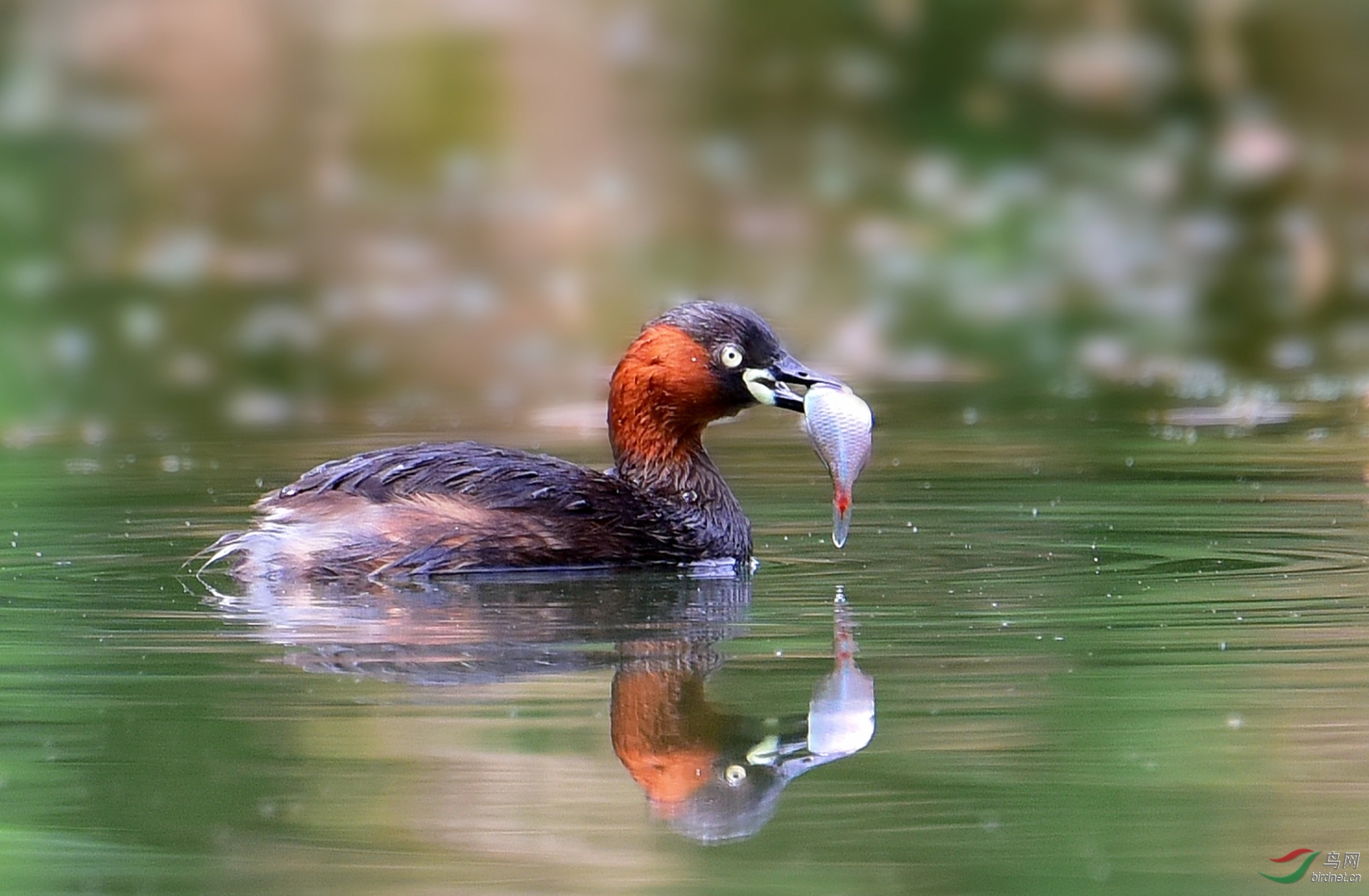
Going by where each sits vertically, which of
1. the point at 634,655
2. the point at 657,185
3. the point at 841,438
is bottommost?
the point at 634,655

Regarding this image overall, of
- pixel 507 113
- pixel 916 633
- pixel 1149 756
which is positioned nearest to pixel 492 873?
pixel 1149 756

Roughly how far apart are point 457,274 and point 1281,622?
12016 mm

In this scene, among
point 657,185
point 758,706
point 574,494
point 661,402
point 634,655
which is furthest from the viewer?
point 657,185

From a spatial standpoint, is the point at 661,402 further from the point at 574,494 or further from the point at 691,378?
the point at 574,494

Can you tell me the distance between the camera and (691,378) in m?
8.88

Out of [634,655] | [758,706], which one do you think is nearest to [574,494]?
[634,655]

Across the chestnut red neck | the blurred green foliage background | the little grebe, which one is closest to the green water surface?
the little grebe

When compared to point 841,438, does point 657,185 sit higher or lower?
lower

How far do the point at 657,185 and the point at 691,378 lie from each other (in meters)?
10.6

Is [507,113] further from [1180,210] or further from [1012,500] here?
[1012,500]

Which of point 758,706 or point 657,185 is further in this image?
point 657,185

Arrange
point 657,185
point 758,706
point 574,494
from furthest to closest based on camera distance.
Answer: point 657,185 → point 574,494 → point 758,706

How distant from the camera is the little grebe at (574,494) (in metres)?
8.35

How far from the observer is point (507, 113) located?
19.6 m
